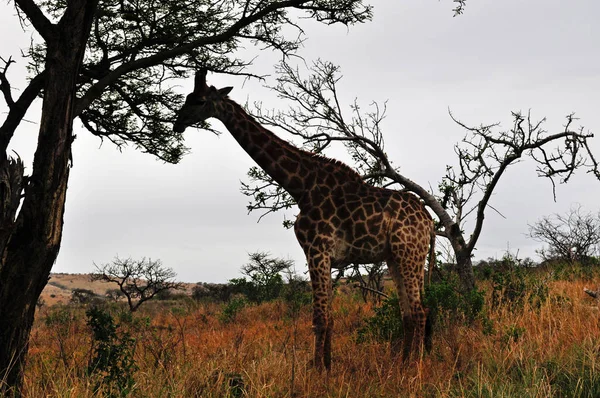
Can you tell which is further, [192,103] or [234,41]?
[234,41]

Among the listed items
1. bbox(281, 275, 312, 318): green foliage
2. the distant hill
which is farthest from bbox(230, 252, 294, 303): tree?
the distant hill

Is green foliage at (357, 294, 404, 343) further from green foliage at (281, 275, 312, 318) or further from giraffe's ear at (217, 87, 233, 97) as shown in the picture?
giraffe's ear at (217, 87, 233, 97)

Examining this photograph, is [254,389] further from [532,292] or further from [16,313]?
[532,292]

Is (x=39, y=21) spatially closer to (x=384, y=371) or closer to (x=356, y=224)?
(x=356, y=224)

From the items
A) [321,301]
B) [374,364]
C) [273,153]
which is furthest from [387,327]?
[273,153]

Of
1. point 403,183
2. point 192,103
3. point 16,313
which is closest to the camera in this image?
point 16,313

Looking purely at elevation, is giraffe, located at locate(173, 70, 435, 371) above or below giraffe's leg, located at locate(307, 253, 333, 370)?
above

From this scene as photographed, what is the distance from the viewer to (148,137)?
1297cm

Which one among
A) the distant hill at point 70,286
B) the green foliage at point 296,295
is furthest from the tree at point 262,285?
the distant hill at point 70,286

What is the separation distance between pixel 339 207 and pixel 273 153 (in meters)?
1.11

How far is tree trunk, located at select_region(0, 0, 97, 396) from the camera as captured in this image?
629 centimetres

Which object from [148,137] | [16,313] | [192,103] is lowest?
[16,313]

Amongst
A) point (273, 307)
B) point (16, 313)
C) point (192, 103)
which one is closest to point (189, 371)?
point (16, 313)

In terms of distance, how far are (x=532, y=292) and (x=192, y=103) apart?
291 inches
